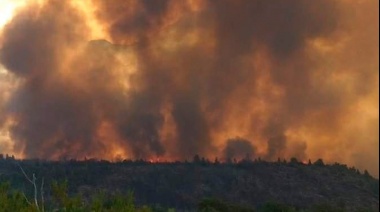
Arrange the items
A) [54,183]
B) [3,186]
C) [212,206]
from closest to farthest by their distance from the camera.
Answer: [54,183], [3,186], [212,206]

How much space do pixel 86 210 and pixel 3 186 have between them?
31.2 ft

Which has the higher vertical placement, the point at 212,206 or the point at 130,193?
the point at 212,206

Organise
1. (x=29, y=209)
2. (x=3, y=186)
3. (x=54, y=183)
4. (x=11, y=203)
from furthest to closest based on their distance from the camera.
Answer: (x=3, y=186)
(x=11, y=203)
(x=54, y=183)
(x=29, y=209)

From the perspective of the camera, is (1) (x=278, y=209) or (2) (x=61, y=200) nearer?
(2) (x=61, y=200)

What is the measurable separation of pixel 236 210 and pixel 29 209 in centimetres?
10271

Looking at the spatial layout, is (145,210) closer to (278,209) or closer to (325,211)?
(278,209)

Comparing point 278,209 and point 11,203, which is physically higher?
point 278,209

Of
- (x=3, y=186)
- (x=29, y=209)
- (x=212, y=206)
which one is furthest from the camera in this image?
(x=212, y=206)

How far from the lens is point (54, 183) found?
48219mm

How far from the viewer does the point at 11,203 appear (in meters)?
51.4

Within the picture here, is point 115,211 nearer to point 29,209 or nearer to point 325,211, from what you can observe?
point 29,209

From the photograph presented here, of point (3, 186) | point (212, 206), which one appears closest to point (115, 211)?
point (3, 186)

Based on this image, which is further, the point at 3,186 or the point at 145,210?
the point at 3,186

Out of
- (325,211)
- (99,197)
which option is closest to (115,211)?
(99,197)
